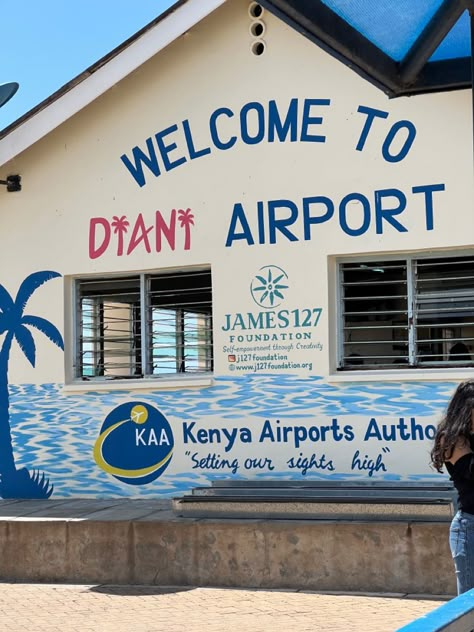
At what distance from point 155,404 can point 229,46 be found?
141 inches

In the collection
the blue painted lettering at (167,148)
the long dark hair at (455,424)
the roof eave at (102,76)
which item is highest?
the roof eave at (102,76)

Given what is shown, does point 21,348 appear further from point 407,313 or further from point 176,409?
point 407,313

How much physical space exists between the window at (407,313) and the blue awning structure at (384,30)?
160 inches

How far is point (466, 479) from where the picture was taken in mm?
A: 5727

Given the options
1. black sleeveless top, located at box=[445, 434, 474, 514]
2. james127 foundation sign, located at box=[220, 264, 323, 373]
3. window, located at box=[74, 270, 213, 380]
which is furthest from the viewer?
window, located at box=[74, 270, 213, 380]

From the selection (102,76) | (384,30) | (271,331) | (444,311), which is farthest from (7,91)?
(384,30)

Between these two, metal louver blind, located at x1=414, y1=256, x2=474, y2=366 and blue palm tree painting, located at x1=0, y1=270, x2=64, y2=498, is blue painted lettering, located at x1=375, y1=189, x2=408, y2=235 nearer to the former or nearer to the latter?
metal louver blind, located at x1=414, y1=256, x2=474, y2=366

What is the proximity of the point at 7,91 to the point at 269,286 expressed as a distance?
10.5ft

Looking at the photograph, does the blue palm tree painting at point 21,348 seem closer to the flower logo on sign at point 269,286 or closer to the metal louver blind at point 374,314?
the flower logo on sign at point 269,286

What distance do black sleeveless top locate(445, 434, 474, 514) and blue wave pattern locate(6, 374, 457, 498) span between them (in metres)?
4.20

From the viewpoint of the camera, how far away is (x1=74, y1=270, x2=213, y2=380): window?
37.2 ft

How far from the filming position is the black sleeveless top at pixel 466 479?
5711 millimetres

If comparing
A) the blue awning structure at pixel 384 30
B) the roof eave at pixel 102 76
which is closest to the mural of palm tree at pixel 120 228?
the roof eave at pixel 102 76

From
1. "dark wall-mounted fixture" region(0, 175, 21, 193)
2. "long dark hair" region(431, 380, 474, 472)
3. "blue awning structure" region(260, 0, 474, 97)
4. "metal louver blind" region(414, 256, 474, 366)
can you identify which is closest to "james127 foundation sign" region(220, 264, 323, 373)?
"metal louver blind" region(414, 256, 474, 366)
